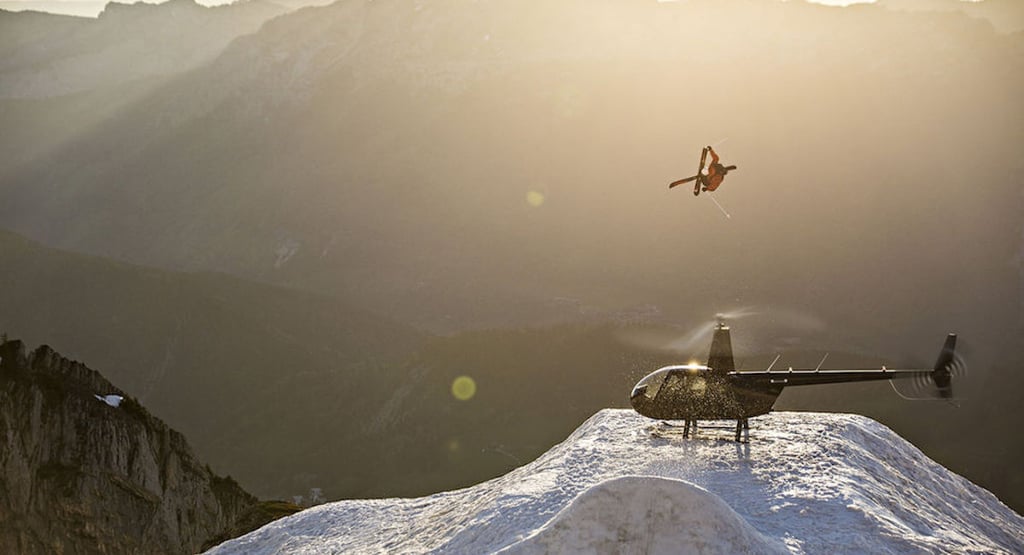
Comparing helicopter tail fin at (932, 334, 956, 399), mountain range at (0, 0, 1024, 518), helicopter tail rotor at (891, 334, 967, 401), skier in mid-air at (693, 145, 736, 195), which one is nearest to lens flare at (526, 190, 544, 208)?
mountain range at (0, 0, 1024, 518)

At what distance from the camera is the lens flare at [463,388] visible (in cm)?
6706

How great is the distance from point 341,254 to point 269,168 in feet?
97.5

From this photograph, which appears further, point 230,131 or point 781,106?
point 230,131

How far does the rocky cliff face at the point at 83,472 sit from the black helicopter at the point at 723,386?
21.0 meters

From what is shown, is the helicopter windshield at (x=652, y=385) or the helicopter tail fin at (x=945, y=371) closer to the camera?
the helicopter tail fin at (x=945, y=371)

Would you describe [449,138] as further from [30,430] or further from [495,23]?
[30,430]

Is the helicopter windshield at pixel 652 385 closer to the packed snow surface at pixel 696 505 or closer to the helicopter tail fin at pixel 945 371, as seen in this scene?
the packed snow surface at pixel 696 505

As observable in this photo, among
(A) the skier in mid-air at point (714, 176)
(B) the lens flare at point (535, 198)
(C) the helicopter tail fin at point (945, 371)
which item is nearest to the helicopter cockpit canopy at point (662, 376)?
(A) the skier in mid-air at point (714, 176)

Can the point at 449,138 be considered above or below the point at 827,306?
above

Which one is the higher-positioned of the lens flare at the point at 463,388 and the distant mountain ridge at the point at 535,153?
the distant mountain ridge at the point at 535,153

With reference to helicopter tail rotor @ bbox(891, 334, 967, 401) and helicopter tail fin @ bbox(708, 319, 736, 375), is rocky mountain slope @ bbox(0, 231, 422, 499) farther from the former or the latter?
helicopter tail rotor @ bbox(891, 334, 967, 401)

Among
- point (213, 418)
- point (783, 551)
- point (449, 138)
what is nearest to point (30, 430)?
point (783, 551)

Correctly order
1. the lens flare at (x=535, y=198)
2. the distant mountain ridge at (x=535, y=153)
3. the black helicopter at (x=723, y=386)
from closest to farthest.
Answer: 1. the black helicopter at (x=723, y=386)
2. the distant mountain ridge at (x=535, y=153)
3. the lens flare at (x=535, y=198)

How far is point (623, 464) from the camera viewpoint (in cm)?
1445
